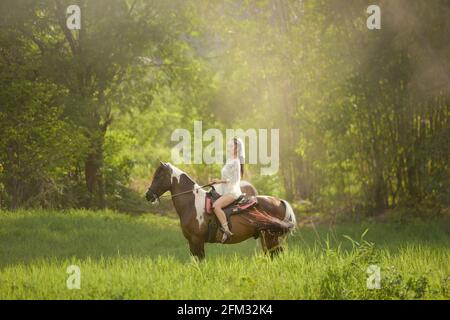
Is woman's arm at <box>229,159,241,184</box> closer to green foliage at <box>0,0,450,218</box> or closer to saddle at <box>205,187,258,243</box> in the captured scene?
saddle at <box>205,187,258,243</box>

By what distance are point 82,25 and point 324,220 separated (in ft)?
32.3

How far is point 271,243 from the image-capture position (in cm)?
958

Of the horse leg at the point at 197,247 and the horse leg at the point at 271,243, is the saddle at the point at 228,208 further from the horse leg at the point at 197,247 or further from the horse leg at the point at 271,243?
the horse leg at the point at 271,243

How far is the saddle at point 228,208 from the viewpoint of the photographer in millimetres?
9289

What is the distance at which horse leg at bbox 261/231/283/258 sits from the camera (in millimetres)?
9508

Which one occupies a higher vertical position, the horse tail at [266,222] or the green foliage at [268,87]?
the green foliage at [268,87]

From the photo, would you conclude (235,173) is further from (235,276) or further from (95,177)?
(95,177)

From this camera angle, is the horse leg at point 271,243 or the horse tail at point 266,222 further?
the horse leg at point 271,243

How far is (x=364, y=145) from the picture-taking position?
704 inches

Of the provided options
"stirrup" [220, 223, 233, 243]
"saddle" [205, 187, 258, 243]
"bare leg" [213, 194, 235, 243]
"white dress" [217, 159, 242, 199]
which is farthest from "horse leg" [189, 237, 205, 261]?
"white dress" [217, 159, 242, 199]

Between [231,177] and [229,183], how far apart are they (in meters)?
0.19

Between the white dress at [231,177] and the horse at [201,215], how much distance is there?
336 millimetres

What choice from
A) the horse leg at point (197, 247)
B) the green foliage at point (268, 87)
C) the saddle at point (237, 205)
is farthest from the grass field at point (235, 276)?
the green foliage at point (268, 87)

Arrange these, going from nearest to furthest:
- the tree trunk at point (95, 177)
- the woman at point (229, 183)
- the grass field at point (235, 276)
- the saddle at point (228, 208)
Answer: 1. the grass field at point (235, 276)
2. the woman at point (229, 183)
3. the saddle at point (228, 208)
4. the tree trunk at point (95, 177)
